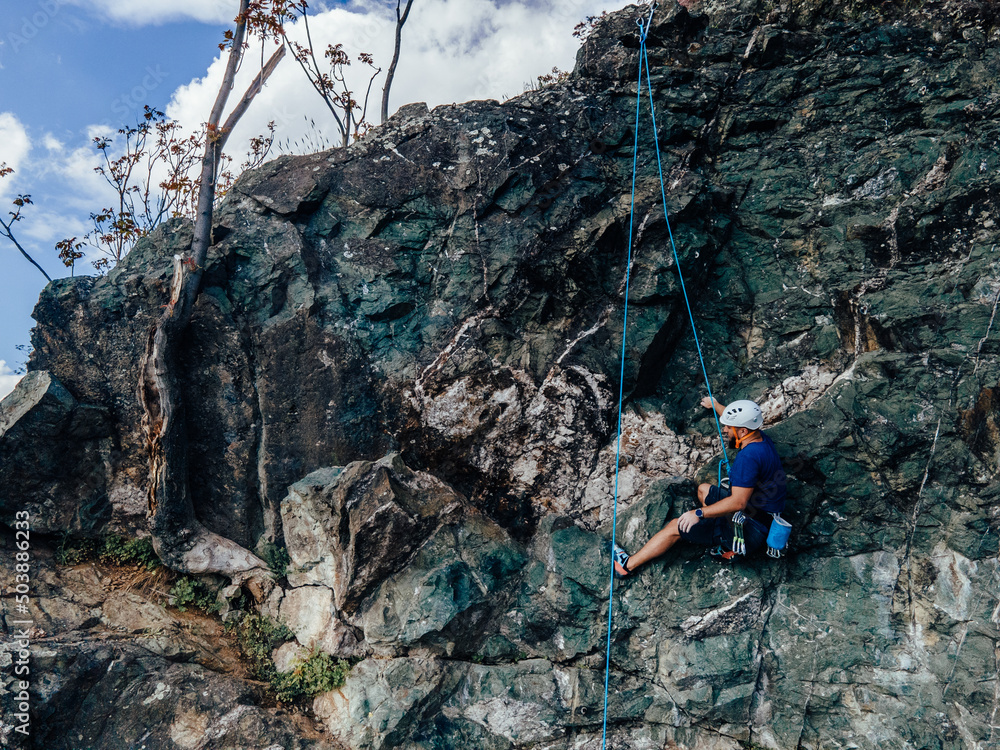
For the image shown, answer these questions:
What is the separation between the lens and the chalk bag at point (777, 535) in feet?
17.5

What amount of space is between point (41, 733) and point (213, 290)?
4.65 metres

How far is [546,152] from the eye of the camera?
7.23 metres

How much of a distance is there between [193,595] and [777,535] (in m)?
6.31

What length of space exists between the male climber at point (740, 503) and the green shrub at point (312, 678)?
10.5 feet

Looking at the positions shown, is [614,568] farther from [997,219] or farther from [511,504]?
[997,219]

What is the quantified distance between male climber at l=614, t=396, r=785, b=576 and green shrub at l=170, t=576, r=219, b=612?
4717 mm

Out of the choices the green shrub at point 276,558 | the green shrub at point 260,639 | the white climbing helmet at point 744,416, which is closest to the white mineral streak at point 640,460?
the white climbing helmet at point 744,416

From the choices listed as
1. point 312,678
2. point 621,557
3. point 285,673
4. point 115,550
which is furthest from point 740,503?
point 115,550

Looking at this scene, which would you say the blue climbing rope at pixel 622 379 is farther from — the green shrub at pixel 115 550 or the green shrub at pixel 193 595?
the green shrub at pixel 115 550

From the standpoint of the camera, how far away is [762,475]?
17.5 feet

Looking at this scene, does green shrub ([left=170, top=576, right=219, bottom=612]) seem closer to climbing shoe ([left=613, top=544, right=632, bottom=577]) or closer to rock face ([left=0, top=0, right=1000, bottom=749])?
rock face ([left=0, top=0, right=1000, bottom=749])

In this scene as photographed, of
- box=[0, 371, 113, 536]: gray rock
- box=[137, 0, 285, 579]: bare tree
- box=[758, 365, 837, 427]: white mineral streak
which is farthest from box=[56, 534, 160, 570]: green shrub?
box=[758, 365, 837, 427]: white mineral streak

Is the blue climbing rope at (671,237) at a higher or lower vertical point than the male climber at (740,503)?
higher

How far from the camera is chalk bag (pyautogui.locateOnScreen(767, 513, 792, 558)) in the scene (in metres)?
5.32
